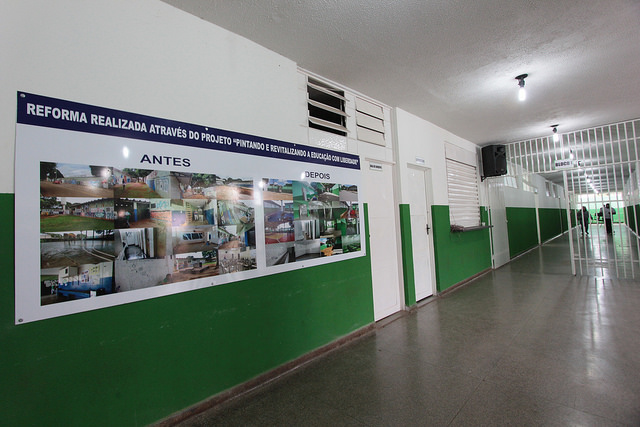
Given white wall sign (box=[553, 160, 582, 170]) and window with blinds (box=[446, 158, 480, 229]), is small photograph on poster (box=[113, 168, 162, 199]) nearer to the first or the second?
window with blinds (box=[446, 158, 480, 229])

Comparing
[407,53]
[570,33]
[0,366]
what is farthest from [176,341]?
[570,33]

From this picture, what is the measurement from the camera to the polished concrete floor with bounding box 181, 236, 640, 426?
201cm

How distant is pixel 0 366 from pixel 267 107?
253 centimetres

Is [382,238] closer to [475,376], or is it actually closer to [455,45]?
[475,376]

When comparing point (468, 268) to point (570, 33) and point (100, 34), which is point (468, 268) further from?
point (100, 34)

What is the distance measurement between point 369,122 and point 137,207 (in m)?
3.05

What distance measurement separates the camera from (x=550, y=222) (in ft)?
45.4

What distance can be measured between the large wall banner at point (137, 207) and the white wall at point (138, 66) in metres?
0.09

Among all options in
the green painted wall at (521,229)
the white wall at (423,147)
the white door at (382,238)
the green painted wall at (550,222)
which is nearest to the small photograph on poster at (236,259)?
the white door at (382,238)

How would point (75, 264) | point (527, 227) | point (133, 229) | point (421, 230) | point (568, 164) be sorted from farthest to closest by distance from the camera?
point (527, 227), point (568, 164), point (421, 230), point (133, 229), point (75, 264)

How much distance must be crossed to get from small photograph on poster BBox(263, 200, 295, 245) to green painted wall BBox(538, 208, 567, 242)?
13146 millimetres

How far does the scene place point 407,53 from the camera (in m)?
3.01

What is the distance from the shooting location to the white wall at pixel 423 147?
14.5ft

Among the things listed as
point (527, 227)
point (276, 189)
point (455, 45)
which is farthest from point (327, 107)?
point (527, 227)
